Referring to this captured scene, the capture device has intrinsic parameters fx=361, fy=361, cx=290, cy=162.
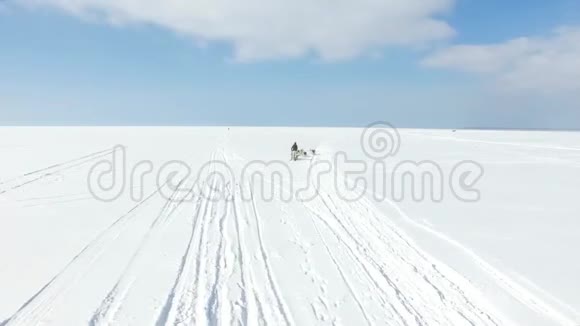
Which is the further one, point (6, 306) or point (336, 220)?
point (336, 220)

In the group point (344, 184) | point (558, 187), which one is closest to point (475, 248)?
point (344, 184)

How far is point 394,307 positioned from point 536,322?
1.49 meters

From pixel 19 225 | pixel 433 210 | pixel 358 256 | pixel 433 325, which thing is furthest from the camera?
pixel 433 210

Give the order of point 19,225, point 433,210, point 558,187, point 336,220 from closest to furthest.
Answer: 1. point 19,225
2. point 336,220
3. point 433,210
4. point 558,187

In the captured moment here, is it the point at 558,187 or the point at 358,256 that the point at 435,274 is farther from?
the point at 558,187

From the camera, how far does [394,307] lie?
4219mm

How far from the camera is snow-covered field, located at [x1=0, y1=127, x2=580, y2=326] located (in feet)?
13.5
